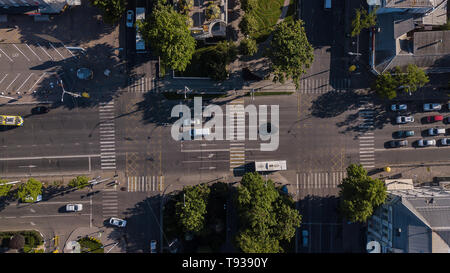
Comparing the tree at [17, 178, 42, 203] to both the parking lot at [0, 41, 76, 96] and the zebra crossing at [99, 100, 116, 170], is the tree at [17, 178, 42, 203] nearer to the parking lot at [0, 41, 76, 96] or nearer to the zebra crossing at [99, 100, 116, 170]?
the zebra crossing at [99, 100, 116, 170]

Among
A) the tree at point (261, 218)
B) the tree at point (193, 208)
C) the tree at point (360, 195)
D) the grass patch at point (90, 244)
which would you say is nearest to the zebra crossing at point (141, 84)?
the tree at point (193, 208)

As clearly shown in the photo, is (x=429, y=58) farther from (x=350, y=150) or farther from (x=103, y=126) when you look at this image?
(x=103, y=126)

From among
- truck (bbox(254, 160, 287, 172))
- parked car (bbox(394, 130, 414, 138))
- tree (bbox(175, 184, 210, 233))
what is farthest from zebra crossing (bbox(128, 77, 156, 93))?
parked car (bbox(394, 130, 414, 138))

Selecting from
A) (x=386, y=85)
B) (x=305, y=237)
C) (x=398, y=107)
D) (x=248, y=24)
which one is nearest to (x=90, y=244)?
(x=305, y=237)

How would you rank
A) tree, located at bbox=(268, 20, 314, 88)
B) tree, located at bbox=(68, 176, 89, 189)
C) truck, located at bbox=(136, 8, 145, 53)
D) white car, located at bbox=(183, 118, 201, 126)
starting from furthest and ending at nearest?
1. white car, located at bbox=(183, 118, 201, 126)
2. truck, located at bbox=(136, 8, 145, 53)
3. tree, located at bbox=(68, 176, 89, 189)
4. tree, located at bbox=(268, 20, 314, 88)

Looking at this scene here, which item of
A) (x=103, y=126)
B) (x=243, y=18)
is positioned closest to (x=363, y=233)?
(x=243, y=18)

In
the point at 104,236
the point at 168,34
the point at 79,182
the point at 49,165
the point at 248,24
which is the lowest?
the point at 104,236

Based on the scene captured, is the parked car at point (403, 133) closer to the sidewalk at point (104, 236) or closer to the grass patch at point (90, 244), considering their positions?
the sidewalk at point (104, 236)

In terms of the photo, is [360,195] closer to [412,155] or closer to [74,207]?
[412,155]
